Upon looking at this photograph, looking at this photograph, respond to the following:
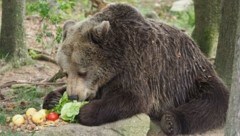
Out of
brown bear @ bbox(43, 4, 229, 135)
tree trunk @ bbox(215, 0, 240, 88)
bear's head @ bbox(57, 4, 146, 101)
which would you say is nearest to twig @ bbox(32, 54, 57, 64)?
brown bear @ bbox(43, 4, 229, 135)

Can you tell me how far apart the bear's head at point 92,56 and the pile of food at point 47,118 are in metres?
0.13

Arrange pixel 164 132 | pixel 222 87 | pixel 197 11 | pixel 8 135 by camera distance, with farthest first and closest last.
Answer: pixel 197 11
pixel 222 87
pixel 164 132
pixel 8 135

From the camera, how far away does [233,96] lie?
4227mm

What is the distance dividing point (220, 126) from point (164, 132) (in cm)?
74

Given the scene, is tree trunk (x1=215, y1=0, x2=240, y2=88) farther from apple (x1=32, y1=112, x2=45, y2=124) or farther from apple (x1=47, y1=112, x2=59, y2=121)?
apple (x1=32, y1=112, x2=45, y2=124)

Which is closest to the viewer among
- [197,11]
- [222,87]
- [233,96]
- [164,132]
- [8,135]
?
[233,96]

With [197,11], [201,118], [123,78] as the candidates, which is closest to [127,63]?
[123,78]

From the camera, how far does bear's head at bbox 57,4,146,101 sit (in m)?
5.79

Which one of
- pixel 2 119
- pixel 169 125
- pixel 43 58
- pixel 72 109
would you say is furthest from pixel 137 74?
pixel 43 58

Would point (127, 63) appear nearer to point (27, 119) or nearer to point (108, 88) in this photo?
point (108, 88)

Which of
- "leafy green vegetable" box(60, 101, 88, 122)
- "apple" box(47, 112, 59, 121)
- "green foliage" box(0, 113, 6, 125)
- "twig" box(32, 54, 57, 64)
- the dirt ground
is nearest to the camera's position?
"leafy green vegetable" box(60, 101, 88, 122)

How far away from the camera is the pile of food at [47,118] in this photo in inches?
227

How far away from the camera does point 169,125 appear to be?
6.00 meters

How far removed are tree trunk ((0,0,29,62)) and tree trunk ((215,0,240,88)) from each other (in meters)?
Answer: 3.20
